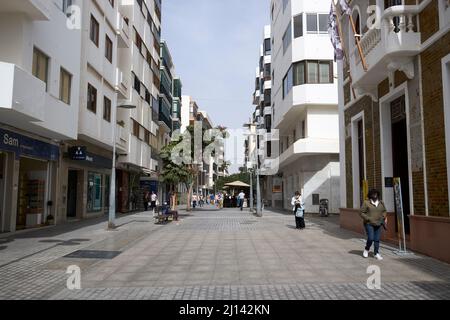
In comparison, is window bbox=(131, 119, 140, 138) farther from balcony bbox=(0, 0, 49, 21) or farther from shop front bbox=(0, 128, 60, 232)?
balcony bbox=(0, 0, 49, 21)

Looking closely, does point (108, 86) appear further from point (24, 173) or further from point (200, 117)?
point (200, 117)

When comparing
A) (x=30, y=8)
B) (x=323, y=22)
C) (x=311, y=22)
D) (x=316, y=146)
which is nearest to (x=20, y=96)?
(x=30, y=8)

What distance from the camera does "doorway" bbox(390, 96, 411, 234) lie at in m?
13.1

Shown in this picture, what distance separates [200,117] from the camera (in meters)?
91.4

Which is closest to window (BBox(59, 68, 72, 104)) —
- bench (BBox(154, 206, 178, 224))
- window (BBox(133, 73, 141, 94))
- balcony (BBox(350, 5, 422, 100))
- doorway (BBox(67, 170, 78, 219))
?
doorway (BBox(67, 170, 78, 219))

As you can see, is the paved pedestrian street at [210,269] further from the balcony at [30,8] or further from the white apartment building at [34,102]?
the balcony at [30,8]

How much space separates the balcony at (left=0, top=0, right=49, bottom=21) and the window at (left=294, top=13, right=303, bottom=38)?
19.2 metres

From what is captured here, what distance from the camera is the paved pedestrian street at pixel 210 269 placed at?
7027 millimetres

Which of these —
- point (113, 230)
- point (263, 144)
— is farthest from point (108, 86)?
point (263, 144)

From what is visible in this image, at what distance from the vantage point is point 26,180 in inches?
714

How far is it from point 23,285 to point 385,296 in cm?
613

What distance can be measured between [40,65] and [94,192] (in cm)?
1145

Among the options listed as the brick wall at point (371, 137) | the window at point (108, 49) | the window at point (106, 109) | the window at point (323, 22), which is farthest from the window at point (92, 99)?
the window at point (323, 22)
